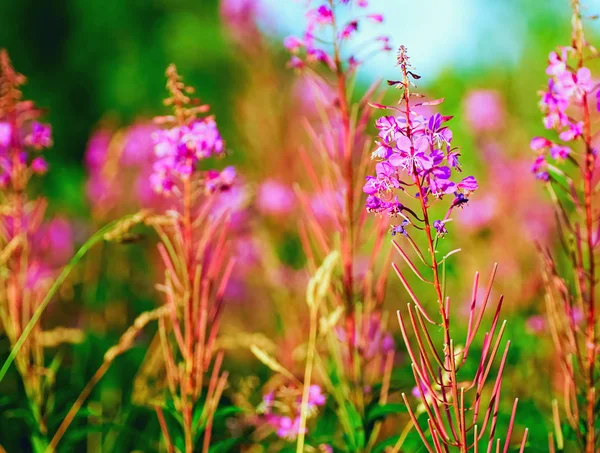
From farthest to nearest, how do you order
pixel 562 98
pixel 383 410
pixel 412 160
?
pixel 383 410 < pixel 562 98 < pixel 412 160

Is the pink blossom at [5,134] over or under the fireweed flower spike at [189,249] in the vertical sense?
over

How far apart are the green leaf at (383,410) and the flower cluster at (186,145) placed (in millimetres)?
738

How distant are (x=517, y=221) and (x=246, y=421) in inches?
84.8

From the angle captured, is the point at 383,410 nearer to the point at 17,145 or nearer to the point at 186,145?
the point at 186,145

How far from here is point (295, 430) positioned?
1.78 metres

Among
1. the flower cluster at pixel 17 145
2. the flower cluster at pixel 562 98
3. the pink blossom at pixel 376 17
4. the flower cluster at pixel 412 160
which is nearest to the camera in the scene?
the flower cluster at pixel 412 160

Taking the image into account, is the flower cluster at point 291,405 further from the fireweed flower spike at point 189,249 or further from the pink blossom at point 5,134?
the pink blossom at point 5,134

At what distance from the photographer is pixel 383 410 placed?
1568 millimetres

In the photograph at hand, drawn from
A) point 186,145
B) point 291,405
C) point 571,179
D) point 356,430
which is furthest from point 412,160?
point 291,405

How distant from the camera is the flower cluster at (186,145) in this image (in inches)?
61.3

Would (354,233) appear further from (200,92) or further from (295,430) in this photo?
(200,92)

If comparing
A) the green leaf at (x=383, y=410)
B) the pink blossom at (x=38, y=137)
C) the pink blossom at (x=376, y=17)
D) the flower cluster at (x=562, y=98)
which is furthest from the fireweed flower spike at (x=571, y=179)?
the pink blossom at (x=38, y=137)

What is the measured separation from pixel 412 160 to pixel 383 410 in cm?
78

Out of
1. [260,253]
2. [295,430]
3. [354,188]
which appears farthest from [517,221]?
[295,430]
